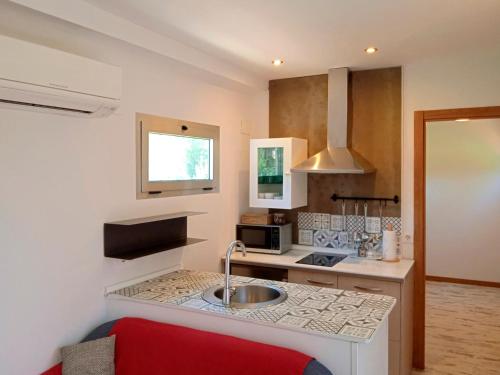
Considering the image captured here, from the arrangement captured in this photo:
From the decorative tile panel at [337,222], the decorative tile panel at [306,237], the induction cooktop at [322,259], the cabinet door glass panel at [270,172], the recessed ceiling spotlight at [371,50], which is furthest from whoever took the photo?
the decorative tile panel at [306,237]

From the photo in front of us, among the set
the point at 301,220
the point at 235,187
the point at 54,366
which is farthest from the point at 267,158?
the point at 54,366

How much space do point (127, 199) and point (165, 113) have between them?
2.31ft

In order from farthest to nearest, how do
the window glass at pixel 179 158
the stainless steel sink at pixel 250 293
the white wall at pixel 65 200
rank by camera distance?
the window glass at pixel 179 158 < the stainless steel sink at pixel 250 293 < the white wall at pixel 65 200

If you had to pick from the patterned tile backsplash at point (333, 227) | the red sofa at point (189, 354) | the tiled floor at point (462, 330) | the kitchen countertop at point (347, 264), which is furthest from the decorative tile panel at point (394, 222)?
the red sofa at point (189, 354)

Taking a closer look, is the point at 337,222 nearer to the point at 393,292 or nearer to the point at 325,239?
the point at 325,239

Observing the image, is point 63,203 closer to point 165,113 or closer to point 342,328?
point 165,113

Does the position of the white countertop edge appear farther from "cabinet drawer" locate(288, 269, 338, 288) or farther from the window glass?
"cabinet drawer" locate(288, 269, 338, 288)

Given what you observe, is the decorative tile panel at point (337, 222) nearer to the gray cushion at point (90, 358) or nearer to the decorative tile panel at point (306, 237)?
the decorative tile panel at point (306, 237)

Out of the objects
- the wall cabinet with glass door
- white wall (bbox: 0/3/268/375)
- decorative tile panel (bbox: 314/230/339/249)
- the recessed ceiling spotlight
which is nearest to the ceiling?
the recessed ceiling spotlight

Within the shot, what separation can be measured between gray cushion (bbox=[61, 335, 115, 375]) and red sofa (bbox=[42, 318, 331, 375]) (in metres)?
0.05

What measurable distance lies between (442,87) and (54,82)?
114 inches

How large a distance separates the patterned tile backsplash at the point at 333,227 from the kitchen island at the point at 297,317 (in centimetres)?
134

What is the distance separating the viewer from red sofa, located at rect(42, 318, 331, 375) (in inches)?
76.5

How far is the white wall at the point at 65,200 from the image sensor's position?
6.93 feet
